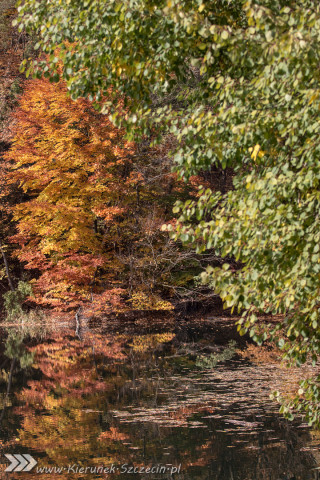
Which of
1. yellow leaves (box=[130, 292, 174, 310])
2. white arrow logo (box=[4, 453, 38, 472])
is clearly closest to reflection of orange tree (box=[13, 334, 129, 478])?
white arrow logo (box=[4, 453, 38, 472])

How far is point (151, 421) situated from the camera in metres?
7.21

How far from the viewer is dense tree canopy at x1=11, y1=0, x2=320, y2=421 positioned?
347 cm

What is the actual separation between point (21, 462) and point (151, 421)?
1.98 metres

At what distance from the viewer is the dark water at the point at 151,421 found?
18.2 feet

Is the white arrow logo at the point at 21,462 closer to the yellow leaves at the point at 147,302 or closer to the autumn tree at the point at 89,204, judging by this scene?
the autumn tree at the point at 89,204

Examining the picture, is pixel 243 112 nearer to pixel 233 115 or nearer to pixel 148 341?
pixel 233 115

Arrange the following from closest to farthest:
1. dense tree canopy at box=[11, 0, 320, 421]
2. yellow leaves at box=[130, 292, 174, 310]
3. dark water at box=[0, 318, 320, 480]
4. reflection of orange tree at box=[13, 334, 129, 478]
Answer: dense tree canopy at box=[11, 0, 320, 421], dark water at box=[0, 318, 320, 480], reflection of orange tree at box=[13, 334, 129, 478], yellow leaves at box=[130, 292, 174, 310]

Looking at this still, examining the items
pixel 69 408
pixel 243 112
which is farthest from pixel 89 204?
pixel 243 112

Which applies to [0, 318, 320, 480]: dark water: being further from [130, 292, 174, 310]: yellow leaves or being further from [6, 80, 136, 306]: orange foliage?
[6, 80, 136, 306]: orange foliage

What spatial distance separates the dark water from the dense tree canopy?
169 cm

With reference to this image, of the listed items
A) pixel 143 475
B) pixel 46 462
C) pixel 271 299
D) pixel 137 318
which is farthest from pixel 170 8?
pixel 137 318

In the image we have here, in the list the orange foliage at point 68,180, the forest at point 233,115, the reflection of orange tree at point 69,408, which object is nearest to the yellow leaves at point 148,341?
the reflection of orange tree at point 69,408

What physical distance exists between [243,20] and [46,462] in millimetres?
5024

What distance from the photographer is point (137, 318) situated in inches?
815
